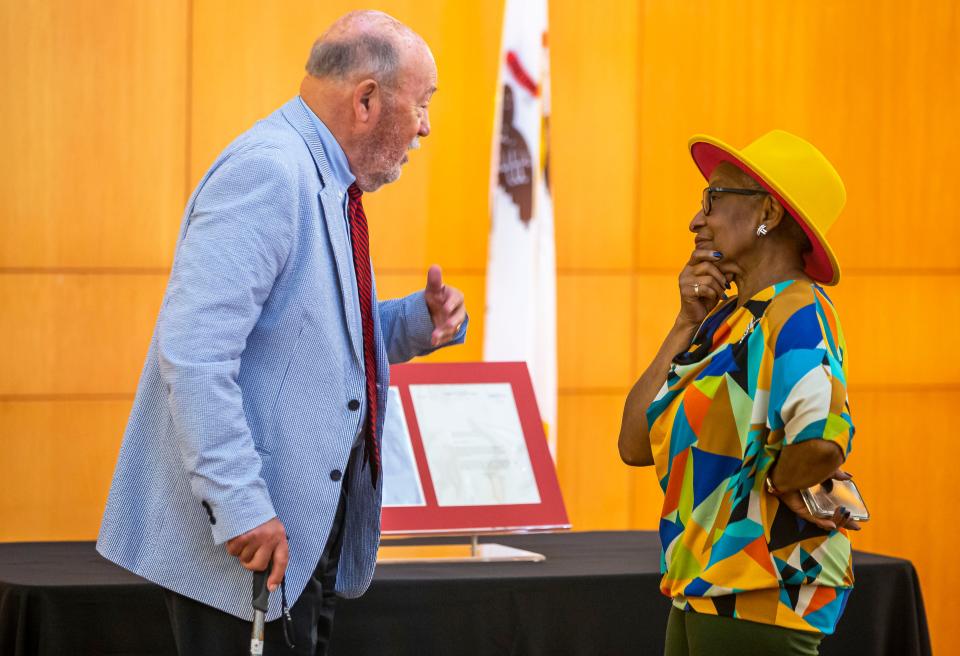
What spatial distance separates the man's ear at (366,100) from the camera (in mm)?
1850

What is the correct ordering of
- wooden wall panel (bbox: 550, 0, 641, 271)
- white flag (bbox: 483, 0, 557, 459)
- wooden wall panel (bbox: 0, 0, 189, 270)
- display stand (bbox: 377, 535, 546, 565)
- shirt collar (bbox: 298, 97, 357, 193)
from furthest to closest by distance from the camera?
wooden wall panel (bbox: 550, 0, 641, 271) → wooden wall panel (bbox: 0, 0, 189, 270) → white flag (bbox: 483, 0, 557, 459) → display stand (bbox: 377, 535, 546, 565) → shirt collar (bbox: 298, 97, 357, 193)

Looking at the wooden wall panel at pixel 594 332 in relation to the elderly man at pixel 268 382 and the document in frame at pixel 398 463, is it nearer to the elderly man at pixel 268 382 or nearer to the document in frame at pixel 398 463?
the document in frame at pixel 398 463

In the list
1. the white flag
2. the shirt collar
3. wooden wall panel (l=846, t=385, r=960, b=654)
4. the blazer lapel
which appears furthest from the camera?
wooden wall panel (l=846, t=385, r=960, b=654)

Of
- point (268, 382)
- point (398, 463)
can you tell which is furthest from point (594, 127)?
point (268, 382)

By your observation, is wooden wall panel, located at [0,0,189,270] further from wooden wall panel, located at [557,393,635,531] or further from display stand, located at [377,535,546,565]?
display stand, located at [377,535,546,565]

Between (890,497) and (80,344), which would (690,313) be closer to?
(80,344)

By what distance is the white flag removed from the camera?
158 inches

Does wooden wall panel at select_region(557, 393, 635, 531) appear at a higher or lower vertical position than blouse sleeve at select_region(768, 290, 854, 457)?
lower

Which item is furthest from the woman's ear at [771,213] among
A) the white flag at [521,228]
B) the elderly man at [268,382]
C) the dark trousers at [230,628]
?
the white flag at [521,228]

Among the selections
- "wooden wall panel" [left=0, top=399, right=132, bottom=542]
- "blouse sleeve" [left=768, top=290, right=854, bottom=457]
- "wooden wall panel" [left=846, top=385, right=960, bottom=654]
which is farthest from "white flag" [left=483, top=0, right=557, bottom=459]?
"blouse sleeve" [left=768, top=290, right=854, bottom=457]

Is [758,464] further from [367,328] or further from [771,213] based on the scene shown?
[367,328]

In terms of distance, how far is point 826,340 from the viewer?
67.0 inches

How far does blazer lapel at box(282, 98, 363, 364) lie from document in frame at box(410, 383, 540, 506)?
1049 mm

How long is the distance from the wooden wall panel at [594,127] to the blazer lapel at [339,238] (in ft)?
9.24
